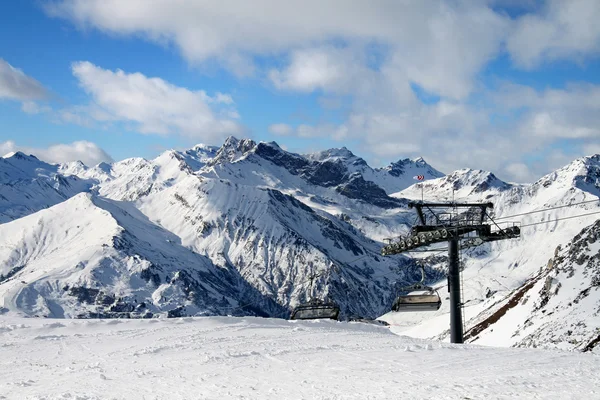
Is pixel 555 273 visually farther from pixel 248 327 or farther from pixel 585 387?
pixel 585 387

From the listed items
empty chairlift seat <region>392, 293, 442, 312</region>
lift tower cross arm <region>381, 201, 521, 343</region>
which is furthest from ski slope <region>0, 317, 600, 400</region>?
lift tower cross arm <region>381, 201, 521, 343</region>

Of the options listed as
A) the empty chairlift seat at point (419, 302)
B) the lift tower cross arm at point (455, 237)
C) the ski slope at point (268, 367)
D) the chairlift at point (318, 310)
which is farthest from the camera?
the chairlift at point (318, 310)

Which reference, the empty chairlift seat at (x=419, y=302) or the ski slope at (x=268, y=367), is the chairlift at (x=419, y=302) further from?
the ski slope at (x=268, y=367)

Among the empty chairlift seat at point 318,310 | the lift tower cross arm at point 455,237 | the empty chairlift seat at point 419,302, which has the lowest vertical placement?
the empty chairlift seat at point 318,310

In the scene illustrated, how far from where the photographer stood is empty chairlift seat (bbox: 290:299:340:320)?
54125 mm

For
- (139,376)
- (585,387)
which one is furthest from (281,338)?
(585,387)

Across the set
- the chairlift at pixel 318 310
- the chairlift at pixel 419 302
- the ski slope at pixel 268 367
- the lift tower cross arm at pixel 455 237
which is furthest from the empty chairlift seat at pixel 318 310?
the ski slope at pixel 268 367

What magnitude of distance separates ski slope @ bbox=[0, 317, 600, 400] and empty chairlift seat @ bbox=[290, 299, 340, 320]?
57.5 ft

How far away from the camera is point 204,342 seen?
31.8 metres

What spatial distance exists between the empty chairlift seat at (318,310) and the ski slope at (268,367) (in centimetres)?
1753

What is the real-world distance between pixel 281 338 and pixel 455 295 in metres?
14.9

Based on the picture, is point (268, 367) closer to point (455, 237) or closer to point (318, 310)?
point (455, 237)

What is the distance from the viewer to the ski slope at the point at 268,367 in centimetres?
1989

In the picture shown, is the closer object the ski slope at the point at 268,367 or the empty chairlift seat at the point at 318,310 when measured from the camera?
the ski slope at the point at 268,367
